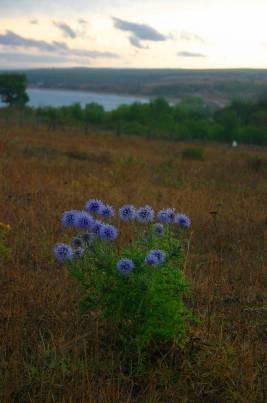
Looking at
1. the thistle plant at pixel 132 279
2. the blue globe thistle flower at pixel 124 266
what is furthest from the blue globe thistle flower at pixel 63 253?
the blue globe thistle flower at pixel 124 266

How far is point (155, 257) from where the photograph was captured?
304cm

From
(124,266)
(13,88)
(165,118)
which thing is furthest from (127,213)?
(13,88)

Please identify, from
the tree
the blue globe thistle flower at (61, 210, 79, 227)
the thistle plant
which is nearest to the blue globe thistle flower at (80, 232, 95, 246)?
the thistle plant

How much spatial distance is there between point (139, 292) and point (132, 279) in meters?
0.10

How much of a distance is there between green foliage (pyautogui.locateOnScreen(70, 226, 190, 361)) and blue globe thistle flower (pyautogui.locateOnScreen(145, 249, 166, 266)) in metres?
0.12

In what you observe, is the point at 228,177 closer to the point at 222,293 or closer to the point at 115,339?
the point at 222,293

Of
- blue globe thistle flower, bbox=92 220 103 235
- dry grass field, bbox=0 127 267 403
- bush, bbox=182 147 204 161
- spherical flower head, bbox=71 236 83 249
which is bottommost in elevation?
bush, bbox=182 147 204 161

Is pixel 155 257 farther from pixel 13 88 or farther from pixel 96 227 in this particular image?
pixel 13 88

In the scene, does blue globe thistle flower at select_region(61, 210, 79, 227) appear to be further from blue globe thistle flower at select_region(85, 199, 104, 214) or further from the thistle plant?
blue globe thistle flower at select_region(85, 199, 104, 214)

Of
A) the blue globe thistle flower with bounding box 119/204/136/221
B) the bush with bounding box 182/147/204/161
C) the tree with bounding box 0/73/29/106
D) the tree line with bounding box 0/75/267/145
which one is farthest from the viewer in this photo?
the tree with bounding box 0/73/29/106

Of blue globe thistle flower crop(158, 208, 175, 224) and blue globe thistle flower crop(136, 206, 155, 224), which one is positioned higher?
blue globe thistle flower crop(136, 206, 155, 224)

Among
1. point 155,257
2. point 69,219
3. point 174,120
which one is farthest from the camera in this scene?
point 174,120

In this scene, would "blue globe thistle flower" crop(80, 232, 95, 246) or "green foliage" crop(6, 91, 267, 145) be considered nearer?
"blue globe thistle flower" crop(80, 232, 95, 246)

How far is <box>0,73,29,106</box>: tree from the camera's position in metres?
75.6
